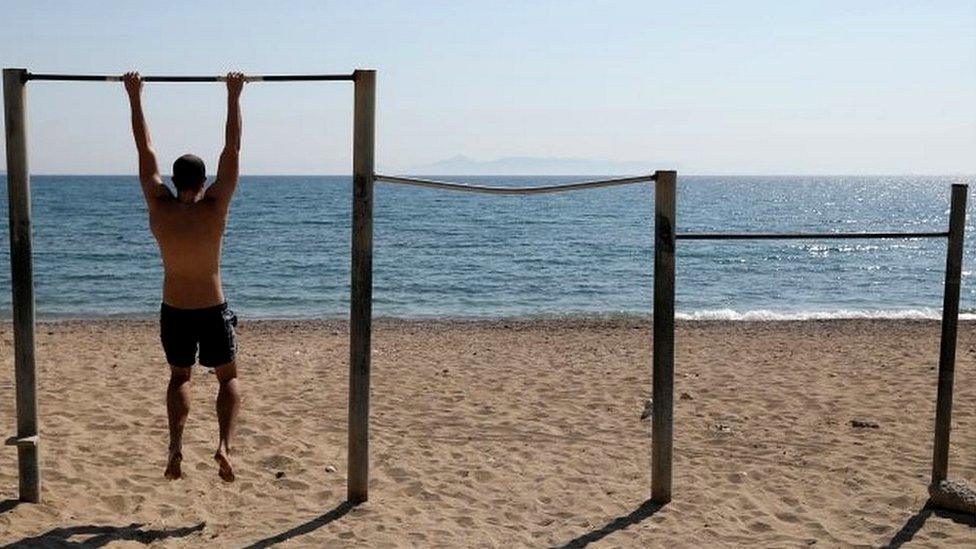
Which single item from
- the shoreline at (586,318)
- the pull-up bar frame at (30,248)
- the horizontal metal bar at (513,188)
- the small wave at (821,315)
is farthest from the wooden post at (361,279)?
the small wave at (821,315)

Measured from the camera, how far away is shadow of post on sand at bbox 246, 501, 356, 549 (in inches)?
185

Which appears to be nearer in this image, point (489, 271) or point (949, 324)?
point (949, 324)

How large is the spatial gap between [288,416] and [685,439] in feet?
9.52

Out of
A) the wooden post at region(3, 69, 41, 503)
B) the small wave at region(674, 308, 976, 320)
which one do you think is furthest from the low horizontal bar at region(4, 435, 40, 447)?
the small wave at region(674, 308, 976, 320)

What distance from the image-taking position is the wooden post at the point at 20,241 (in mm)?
4863

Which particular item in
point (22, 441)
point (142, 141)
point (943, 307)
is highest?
point (142, 141)

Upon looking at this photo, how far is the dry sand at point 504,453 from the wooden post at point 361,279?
0.91 ft

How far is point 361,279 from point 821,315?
15200 millimetres

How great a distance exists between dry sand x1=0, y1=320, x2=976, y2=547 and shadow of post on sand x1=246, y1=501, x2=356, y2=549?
0.04ft

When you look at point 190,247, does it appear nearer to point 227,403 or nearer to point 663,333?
point 227,403

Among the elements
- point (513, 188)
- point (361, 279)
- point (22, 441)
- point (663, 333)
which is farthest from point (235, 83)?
point (663, 333)

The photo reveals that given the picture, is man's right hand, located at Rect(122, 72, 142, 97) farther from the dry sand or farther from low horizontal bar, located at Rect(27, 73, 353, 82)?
the dry sand

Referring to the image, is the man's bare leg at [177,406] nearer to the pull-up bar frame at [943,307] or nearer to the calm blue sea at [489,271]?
the pull-up bar frame at [943,307]

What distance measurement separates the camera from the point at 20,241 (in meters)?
4.91
